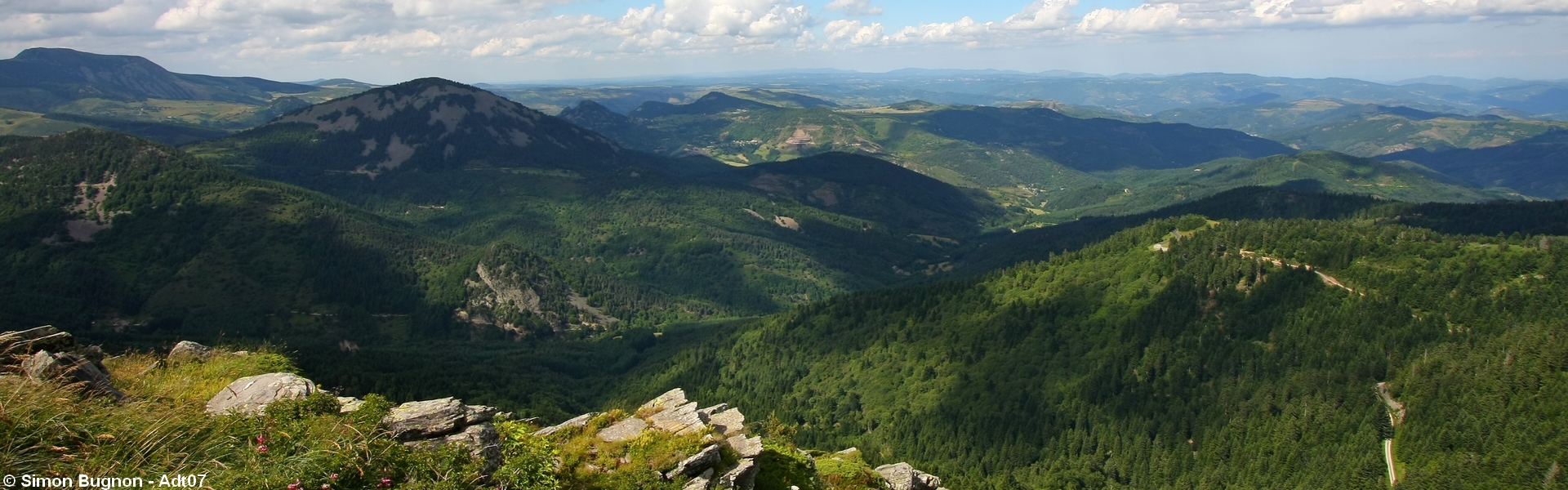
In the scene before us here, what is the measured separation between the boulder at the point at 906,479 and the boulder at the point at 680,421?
20.3 meters

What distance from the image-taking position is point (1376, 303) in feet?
429

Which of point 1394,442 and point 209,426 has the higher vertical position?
point 209,426

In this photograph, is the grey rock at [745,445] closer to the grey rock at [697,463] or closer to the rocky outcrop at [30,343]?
the grey rock at [697,463]

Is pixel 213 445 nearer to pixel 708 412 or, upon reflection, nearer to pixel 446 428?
pixel 446 428

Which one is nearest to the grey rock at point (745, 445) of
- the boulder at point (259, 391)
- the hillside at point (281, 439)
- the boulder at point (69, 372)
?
the hillside at point (281, 439)

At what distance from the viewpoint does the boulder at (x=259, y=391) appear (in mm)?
32156

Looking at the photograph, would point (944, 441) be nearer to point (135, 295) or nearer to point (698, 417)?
point (698, 417)

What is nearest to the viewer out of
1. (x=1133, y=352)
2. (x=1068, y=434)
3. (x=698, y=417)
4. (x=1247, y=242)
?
(x=698, y=417)

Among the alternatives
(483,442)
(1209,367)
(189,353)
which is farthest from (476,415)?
(1209,367)

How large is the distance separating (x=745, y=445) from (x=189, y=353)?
31.1 meters

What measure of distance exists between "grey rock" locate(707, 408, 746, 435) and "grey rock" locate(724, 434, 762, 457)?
132cm

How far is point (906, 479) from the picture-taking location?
200ft

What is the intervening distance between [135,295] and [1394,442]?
273218mm

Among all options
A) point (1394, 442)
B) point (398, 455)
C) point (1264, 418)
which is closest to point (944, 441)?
point (1264, 418)
